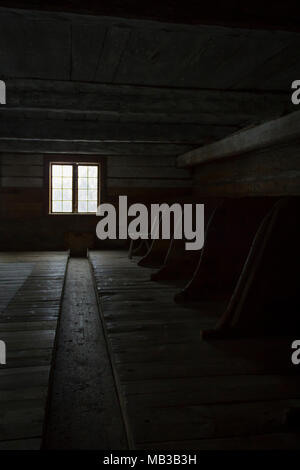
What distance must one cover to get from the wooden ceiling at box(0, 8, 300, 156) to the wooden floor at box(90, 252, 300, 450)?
194 cm

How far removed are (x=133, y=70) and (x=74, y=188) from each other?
6.15 meters

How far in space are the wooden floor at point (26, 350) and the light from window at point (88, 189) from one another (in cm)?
457

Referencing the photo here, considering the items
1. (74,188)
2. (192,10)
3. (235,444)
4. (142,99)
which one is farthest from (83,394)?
(74,188)

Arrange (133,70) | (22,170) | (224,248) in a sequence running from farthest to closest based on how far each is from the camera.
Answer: (22,170) → (133,70) → (224,248)

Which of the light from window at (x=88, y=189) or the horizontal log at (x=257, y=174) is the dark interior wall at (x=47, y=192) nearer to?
the light from window at (x=88, y=189)

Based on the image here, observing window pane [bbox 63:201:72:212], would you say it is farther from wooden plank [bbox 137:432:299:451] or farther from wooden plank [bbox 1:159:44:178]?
wooden plank [bbox 137:432:299:451]

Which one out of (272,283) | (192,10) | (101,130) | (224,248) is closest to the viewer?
(192,10)

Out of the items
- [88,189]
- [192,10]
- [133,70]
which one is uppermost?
[133,70]

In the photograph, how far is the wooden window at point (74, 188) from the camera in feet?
33.4

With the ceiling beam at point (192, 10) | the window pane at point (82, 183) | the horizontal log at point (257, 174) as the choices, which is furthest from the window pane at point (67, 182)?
the ceiling beam at point (192, 10)

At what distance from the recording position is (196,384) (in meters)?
2.09

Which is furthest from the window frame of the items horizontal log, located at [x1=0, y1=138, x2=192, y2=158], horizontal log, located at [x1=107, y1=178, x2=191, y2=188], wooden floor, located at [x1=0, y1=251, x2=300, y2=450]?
wooden floor, located at [x1=0, y1=251, x2=300, y2=450]

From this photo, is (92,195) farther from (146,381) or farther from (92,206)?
(146,381)

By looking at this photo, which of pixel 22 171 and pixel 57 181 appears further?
pixel 57 181
